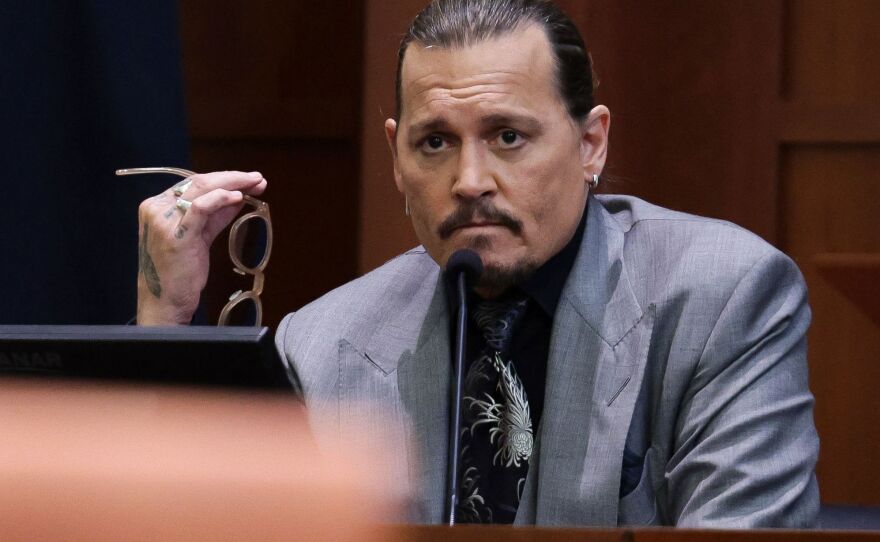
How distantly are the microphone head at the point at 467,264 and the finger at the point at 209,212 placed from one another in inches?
13.8

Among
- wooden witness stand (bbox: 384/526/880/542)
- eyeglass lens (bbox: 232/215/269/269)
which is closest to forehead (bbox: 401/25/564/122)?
eyeglass lens (bbox: 232/215/269/269)

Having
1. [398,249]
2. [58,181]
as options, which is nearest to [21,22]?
[58,181]

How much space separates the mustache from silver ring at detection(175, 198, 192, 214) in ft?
1.02

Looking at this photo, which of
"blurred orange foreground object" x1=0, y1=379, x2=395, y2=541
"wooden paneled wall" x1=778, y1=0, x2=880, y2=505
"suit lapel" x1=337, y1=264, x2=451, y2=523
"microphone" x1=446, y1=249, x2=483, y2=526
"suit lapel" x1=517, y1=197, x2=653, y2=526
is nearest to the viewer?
"blurred orange foreground object" x1=0, y1=379, x2=395, y2=541

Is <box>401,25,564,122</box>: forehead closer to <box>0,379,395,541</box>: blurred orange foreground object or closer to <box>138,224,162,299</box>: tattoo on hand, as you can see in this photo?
<box>138,224,162,299</box>: tattoo on hand

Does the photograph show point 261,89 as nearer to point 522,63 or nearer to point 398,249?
point 398,249

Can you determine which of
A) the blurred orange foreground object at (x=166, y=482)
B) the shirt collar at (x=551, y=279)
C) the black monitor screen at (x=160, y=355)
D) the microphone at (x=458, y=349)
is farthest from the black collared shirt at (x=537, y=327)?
the blurred orange foreground object at (x=166, y=482)

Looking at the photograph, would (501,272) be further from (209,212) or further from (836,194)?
(836,194)

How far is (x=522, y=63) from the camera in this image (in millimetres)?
1562

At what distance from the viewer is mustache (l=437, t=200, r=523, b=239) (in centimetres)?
149

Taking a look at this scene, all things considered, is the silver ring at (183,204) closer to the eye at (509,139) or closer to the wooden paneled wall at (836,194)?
the eye at (509,139)

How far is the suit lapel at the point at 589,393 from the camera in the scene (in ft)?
4.49

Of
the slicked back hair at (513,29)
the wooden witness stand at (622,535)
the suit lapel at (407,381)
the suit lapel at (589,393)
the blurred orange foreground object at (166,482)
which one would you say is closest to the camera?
the blurred orange foreground object at (166,482)

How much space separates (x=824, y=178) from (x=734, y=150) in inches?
6.5
